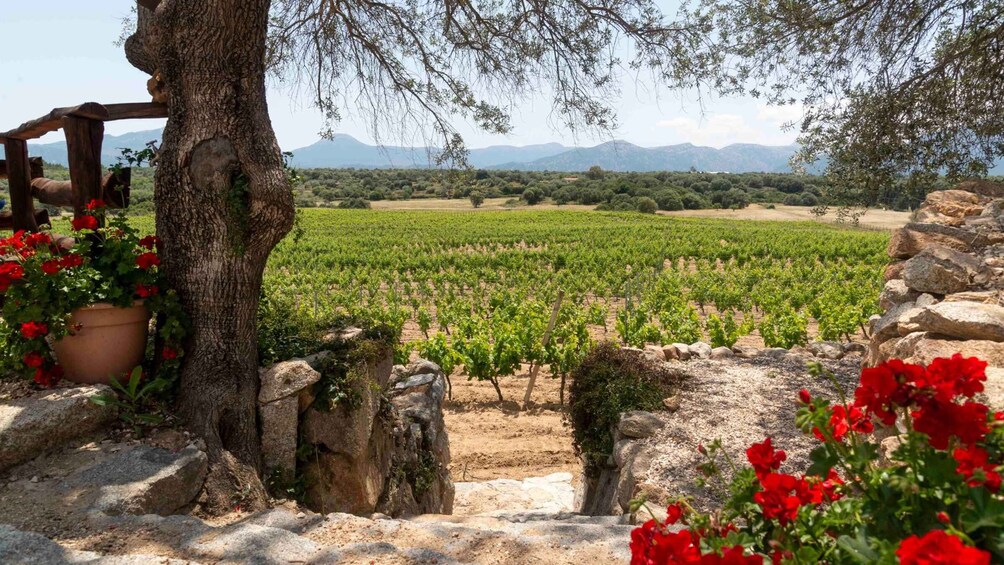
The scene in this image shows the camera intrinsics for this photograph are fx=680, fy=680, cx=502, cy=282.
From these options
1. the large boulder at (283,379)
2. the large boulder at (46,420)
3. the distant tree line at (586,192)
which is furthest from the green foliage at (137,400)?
the distant tree line at (586,192)

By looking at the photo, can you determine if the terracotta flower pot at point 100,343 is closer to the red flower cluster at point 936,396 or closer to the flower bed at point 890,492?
the flower bed at point 890,492

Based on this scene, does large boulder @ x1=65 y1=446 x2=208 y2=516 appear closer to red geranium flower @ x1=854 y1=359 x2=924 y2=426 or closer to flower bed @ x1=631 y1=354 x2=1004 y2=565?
flower bed @ x1=631 y1=354 x2=1004 y2=565

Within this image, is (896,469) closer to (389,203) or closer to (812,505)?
(812,505)

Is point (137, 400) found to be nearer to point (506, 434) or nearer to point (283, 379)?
point (283, 379)

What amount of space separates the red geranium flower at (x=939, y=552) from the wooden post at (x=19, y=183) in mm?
5460

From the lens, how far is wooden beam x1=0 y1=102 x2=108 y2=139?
14.1 feet

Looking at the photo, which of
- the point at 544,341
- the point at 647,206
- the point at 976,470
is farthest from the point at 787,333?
the point at 647,206

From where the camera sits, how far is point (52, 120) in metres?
4.42

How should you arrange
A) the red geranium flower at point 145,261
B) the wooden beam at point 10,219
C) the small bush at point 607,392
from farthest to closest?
the small bush at point 607,392 < the wooden beam at point 10,219 < the red geranium flower at point 145,261

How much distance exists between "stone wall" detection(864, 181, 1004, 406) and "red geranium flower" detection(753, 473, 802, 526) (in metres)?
1.77

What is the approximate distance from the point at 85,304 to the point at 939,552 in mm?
4265

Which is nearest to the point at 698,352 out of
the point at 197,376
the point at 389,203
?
the point at 197,376

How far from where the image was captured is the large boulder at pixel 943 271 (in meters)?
5.21

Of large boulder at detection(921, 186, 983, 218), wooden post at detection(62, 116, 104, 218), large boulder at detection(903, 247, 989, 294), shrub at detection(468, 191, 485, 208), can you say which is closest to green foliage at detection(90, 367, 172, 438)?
wooden post at detection(62, 116, 104, 218)
